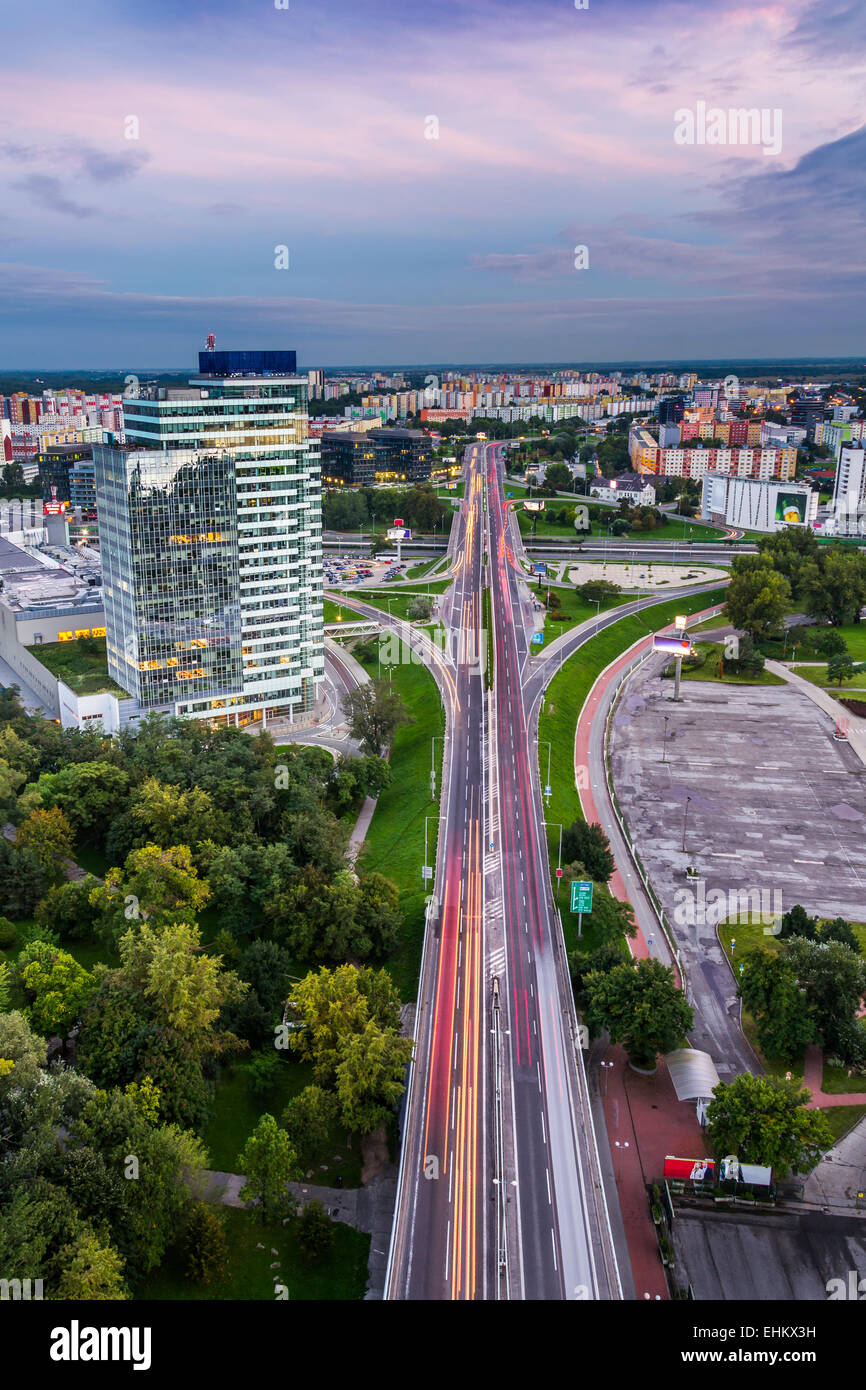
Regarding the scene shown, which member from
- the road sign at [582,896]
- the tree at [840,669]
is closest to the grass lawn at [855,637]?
the tree at [840,669]

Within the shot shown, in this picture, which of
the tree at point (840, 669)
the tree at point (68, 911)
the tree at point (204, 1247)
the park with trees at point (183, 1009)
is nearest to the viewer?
the park with trees at point (183, 1009)

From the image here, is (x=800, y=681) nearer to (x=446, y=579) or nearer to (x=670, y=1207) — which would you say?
(x=446, y=579)

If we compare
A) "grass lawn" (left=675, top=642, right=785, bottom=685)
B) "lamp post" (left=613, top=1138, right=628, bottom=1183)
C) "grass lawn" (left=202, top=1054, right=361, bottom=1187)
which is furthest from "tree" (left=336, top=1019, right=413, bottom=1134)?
"grass lawn" (left=675, top=642, right=785, bottom=685)

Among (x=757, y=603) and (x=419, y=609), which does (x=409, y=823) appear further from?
(x=757, y=603)

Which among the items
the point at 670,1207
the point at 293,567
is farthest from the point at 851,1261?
the point at 293,567

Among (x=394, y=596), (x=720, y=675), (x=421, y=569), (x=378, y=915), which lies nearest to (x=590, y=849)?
(x=378, y=915)

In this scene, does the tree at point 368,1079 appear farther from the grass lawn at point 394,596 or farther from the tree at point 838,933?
the grass lawn at point 394,596
